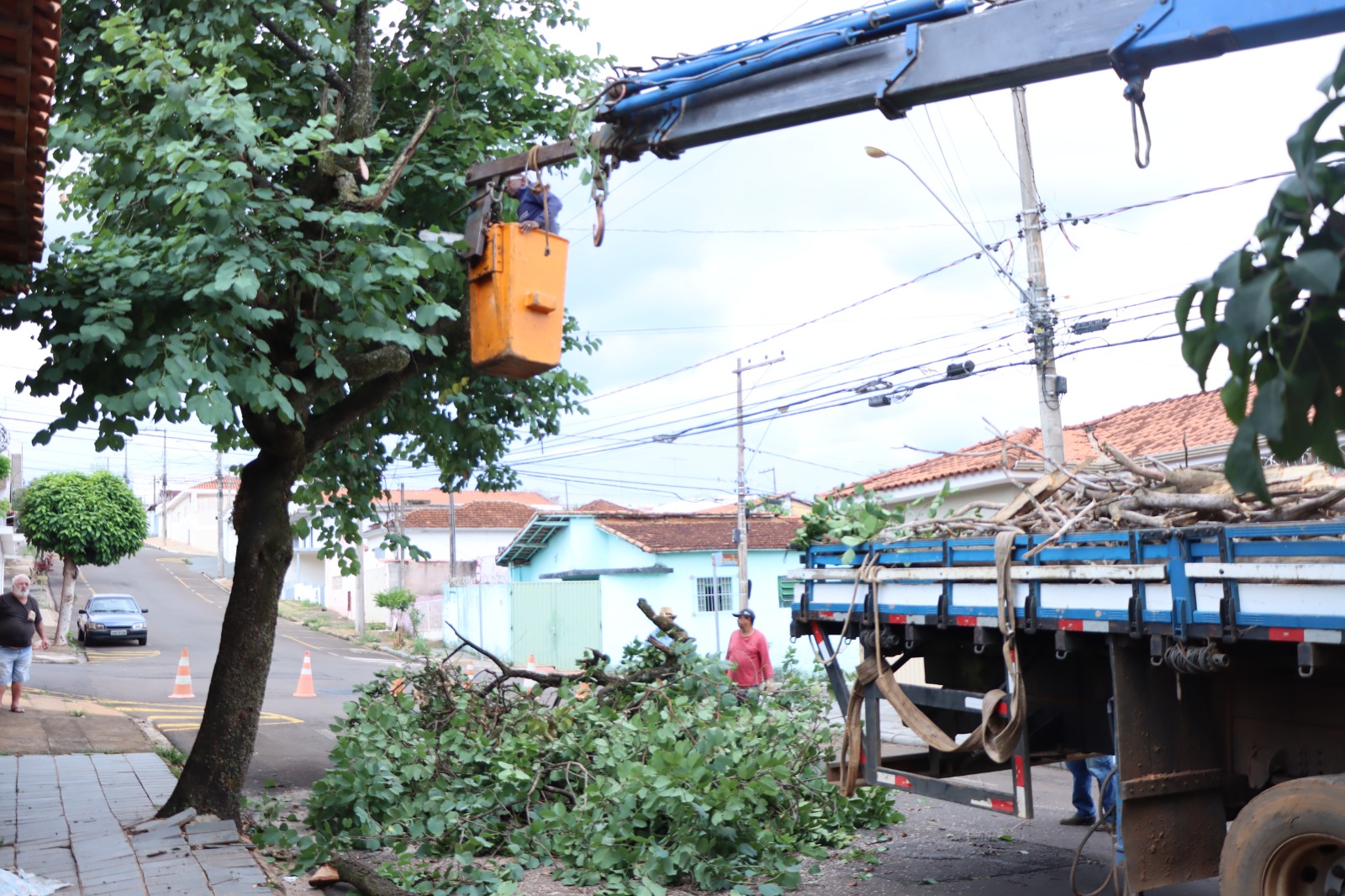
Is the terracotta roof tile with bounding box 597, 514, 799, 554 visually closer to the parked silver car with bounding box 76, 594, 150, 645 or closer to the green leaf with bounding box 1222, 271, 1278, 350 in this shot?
the parked silver car with bounding box 76, 594, 150, 645

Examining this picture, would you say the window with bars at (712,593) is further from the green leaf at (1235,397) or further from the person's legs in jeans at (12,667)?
the green leaf at (1235,397)

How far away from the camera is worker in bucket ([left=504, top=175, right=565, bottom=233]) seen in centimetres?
681

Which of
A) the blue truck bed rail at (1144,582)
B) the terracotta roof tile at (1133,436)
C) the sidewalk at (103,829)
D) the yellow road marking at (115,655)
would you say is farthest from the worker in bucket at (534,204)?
the yellow road marking at (115,655)

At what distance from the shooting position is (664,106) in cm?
585

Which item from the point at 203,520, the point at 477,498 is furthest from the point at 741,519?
the point at 203,520

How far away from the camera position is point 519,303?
6543 millimetres

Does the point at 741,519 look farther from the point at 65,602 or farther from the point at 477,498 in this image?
the point at 477,498

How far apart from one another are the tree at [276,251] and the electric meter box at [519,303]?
1.81 feet

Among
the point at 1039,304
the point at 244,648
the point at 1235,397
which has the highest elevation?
the point at 1039,304

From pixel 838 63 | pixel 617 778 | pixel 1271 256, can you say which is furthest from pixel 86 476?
pixel 1271 256

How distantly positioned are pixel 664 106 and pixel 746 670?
6.55 m

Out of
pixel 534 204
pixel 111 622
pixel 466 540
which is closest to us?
pixel 534 204

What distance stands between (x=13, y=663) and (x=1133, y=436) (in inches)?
574

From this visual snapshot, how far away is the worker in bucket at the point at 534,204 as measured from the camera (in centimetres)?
681
